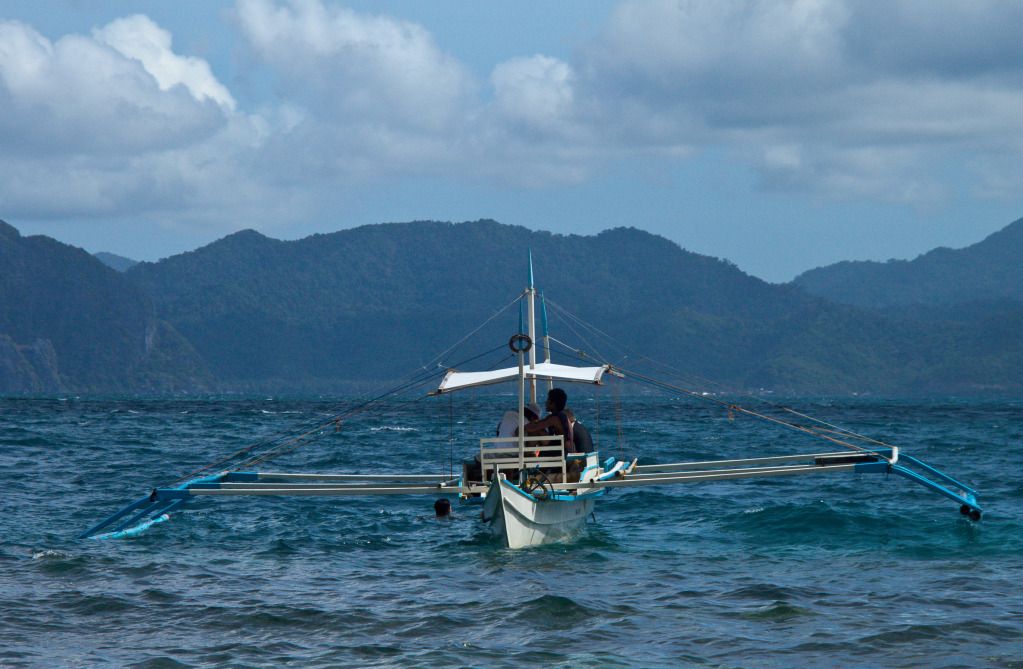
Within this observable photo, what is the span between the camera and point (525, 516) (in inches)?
792

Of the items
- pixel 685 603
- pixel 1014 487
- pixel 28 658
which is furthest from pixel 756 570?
pixel 1014 487

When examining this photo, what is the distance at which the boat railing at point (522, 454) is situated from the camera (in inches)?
814

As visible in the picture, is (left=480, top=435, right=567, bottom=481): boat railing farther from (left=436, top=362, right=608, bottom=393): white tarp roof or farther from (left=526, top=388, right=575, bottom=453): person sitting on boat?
(left=436, top=362, right=608, bottom=393): white tarp roof

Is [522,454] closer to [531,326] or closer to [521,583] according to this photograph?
[521,583]

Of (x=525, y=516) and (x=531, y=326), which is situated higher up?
(x=531, y=326)

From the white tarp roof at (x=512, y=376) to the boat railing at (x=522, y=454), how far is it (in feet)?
4.35

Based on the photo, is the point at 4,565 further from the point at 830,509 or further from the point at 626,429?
the point at 626,429

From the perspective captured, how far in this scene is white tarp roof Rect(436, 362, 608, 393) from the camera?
2258cm

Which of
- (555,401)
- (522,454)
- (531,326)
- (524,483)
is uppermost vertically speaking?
(531,326)

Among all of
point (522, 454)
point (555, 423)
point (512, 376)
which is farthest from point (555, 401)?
Answer: point (522, 454)

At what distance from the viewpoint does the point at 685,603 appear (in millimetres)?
16469

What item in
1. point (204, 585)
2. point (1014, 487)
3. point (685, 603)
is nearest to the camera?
point (685, 603)

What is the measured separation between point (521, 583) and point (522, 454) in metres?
2.89

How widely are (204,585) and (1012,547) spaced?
506 inches
